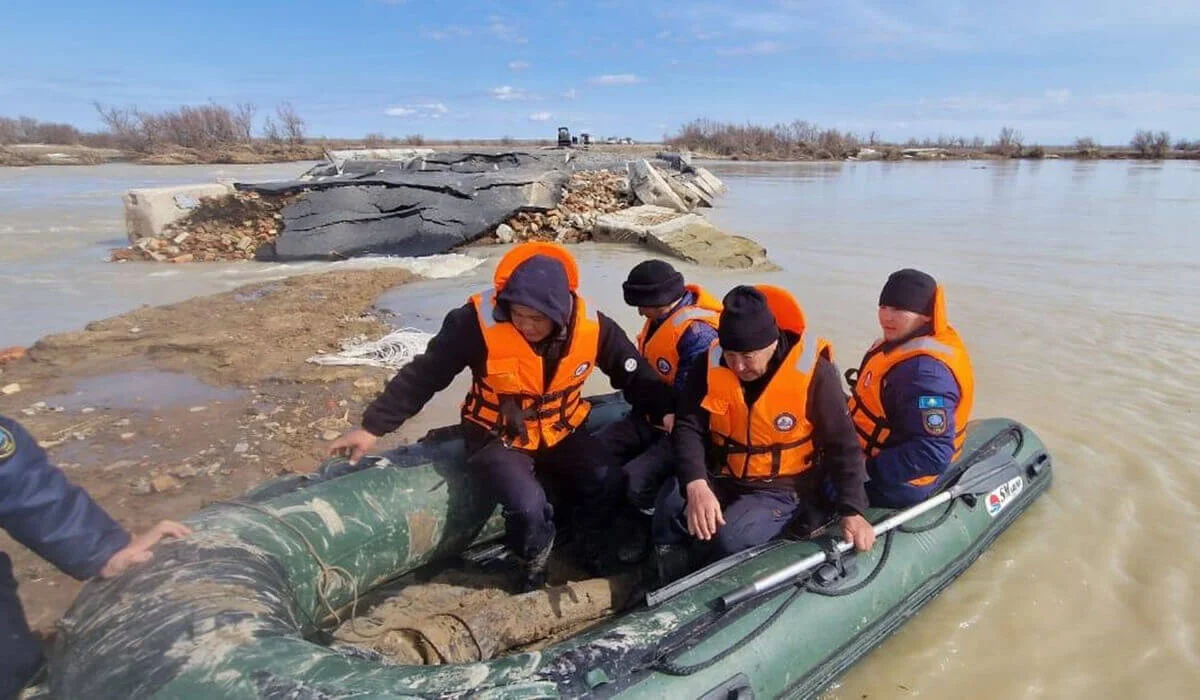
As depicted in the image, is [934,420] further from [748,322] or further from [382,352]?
[382,352]

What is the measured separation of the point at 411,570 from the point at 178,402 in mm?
2722

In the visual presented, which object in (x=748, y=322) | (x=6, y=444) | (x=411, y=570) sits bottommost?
(x=411, y=570)

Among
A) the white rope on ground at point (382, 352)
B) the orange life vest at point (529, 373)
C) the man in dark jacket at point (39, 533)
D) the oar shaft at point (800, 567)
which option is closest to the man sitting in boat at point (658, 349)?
the orange life vest at point (529, 373)

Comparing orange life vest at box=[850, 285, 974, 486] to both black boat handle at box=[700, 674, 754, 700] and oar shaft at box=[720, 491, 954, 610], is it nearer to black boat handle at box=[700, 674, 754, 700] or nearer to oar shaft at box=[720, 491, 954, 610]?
oar shaft at box=[720, 491, 954, 610]

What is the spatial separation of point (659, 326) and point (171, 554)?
199 cm

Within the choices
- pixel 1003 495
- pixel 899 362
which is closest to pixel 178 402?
pixel 899 362

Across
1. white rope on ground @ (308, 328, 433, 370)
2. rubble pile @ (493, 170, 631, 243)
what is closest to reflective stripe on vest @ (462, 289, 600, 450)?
white rope on ground @ (308, 328, 433, 370)

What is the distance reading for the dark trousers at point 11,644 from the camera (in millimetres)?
1902

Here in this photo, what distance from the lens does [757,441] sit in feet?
8.43

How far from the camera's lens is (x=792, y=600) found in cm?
233

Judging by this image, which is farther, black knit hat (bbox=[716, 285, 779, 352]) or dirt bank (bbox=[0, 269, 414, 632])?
dirt bank (bbox=[0, 269, 414, 632])

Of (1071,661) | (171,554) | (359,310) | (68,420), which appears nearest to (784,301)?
(1071,661)

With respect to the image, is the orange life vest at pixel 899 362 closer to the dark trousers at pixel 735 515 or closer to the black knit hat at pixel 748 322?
the dark trousers at pixel 735 515

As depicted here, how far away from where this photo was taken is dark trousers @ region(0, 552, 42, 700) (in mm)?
1902
